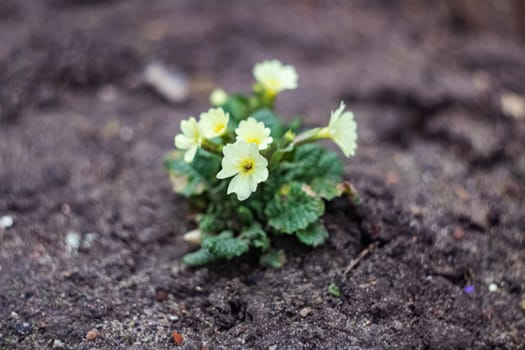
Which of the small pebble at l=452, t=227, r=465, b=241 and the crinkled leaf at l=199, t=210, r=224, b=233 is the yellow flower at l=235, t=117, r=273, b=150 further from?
the small pebble at l=452, t=227, r=465, b=241

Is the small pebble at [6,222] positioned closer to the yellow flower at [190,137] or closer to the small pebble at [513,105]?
the yellow flower at [190,137]

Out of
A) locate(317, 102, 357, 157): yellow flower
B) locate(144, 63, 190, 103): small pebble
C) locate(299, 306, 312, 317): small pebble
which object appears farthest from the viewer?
locate(144, 63, 190, 103): small pebble

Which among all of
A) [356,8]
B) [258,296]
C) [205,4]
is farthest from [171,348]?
[356,8]

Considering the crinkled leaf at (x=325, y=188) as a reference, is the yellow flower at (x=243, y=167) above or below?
above

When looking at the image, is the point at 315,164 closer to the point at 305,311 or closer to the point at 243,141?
the point at 243,141

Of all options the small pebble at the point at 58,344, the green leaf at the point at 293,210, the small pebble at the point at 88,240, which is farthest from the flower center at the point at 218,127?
the small pebble at the point at 58,344

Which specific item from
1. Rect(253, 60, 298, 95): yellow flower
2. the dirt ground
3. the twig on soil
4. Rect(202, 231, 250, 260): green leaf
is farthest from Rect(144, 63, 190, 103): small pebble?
the twig on soil
